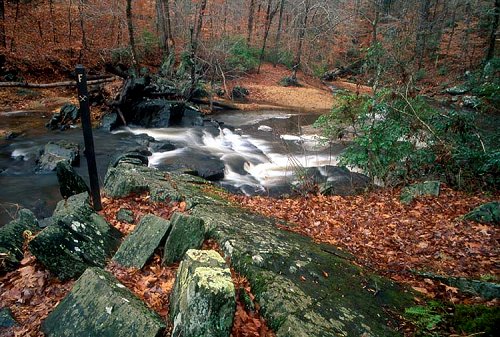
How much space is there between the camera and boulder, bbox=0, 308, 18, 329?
317cm

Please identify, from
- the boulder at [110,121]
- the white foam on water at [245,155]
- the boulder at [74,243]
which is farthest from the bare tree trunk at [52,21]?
the boulder at [74,243]

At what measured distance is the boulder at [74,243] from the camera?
148 inches

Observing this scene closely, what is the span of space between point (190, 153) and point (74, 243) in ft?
31.8

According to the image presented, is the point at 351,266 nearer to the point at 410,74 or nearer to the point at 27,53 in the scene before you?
the point at 410,74

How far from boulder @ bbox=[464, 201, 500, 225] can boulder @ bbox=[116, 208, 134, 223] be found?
234 inches

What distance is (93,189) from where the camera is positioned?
5461 millimetres

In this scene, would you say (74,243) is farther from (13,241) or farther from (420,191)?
(420,191)

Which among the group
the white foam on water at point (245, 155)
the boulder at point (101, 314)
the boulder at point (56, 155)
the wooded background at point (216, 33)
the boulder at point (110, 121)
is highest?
the wooded background at point (216, 33)

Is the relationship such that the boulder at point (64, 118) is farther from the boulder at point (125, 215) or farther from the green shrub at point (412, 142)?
the green shrub at point (412, 142)

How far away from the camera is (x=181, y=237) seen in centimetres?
407

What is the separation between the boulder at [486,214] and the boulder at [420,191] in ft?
4.56

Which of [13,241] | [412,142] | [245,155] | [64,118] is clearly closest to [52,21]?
[64,118]

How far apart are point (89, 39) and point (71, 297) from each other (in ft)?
86.1

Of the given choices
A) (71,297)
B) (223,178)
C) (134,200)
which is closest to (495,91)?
(223,178)
